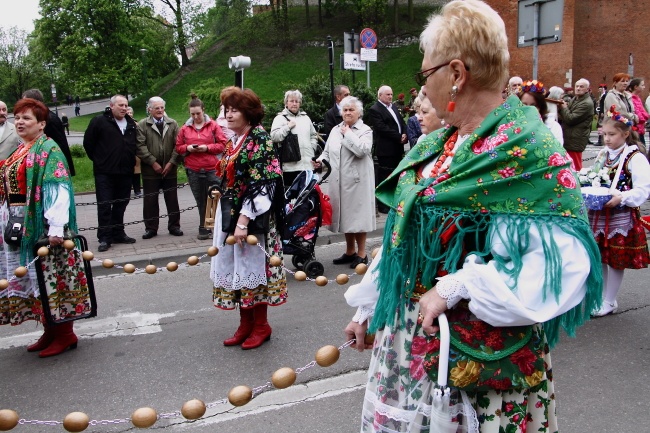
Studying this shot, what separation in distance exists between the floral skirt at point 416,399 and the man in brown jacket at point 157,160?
7441mm

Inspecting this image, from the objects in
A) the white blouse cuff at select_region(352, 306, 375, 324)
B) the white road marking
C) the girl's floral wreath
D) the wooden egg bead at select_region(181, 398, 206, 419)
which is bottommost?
the white road marking

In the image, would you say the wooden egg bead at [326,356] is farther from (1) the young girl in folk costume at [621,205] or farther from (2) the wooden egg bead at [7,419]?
(1) the young girl in folk costume at [621,205]

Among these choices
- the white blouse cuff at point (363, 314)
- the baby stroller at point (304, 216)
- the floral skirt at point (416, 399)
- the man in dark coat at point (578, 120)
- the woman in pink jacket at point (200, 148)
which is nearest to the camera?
the floral skirt at point (416, 399)

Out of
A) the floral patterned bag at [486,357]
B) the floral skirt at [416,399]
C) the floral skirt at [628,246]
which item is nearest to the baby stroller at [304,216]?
the floral skirt at [628,246]

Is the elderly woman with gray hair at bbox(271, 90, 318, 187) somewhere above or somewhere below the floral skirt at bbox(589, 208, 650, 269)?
above

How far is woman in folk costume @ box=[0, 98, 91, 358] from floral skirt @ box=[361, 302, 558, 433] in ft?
10.6

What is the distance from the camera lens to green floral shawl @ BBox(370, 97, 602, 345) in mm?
1799

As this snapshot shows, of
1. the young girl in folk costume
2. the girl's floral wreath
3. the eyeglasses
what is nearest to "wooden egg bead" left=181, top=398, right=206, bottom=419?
the eyeglasses

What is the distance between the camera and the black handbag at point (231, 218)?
4.62 metres

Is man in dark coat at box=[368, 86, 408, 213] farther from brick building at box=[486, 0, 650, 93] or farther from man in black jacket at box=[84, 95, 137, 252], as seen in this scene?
brick building at box=[486, 0, 650, 93]

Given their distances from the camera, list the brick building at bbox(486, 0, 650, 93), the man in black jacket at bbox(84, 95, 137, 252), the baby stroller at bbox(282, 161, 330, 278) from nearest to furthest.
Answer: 1. the baby stroller at bbox(282, 161, 330, 278)
2. the man in black jacket at bbox(84, 95, 137, 252)
3. the brick building at bbox(486, 0, 650, 93)

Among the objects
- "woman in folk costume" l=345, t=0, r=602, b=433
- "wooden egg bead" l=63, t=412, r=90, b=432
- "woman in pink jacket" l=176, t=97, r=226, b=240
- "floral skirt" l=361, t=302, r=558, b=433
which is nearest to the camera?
"woman in folk costume" l=345, t=0, r=602, b=433

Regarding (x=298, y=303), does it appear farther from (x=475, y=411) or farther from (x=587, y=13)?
(x=587, y=13)

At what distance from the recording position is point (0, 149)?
20.4 ft
